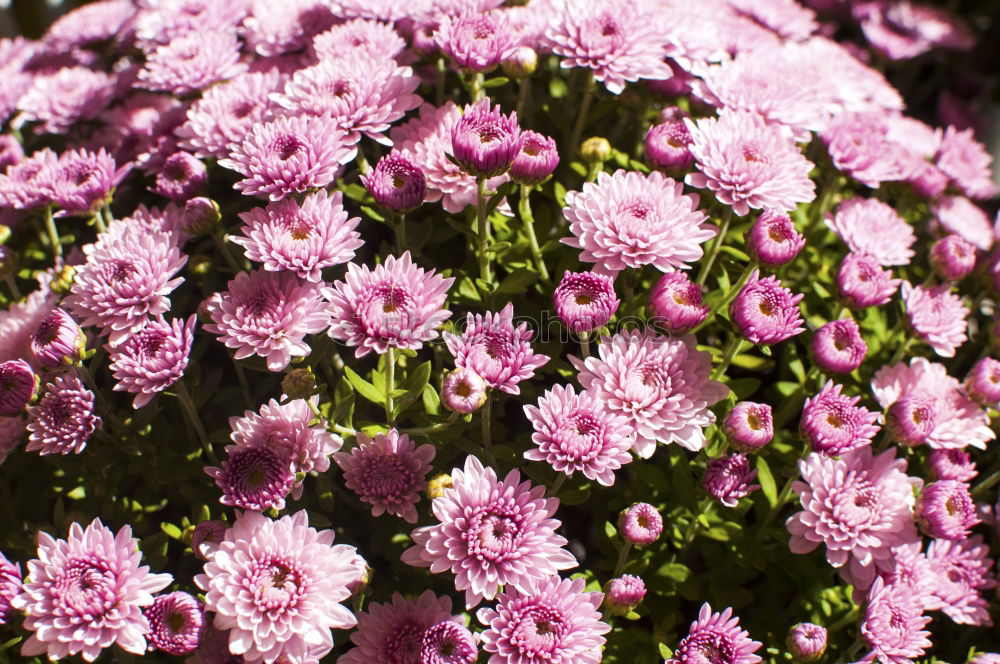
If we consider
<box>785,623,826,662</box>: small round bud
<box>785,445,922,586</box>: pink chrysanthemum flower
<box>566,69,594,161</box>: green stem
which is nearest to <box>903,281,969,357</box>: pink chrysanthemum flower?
<box>785,445,922,586</box>: pink chrysanthemum flower

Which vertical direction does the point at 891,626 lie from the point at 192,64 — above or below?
below

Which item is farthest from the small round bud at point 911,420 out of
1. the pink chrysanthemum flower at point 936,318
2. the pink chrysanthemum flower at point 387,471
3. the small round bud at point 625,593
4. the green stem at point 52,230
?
the green stem at point 52,230

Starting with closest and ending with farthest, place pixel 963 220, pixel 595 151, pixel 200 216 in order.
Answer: pixel 200 216 < pixel 595 151 < pixel 963 220

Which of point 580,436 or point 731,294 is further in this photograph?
point 731,294

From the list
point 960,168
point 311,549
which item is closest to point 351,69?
point 311,549

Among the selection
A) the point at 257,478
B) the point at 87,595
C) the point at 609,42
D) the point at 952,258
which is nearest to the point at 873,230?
the point at 952,258

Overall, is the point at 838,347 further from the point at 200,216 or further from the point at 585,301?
the point at 200,216

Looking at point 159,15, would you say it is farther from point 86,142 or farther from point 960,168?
point 960,168
